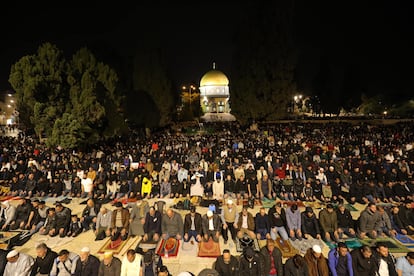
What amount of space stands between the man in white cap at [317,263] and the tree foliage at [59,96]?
1428 centimetres

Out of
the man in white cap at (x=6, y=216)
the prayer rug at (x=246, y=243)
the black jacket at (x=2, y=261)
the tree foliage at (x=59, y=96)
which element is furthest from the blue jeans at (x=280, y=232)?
the tree foliage at (x=59, y=96)

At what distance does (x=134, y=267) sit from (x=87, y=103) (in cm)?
1378

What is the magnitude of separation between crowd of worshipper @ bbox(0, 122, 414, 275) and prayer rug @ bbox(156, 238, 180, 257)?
0.66 feet

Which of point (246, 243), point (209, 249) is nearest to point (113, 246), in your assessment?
point (209, 249)

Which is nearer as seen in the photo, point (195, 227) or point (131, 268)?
point (131, 268)

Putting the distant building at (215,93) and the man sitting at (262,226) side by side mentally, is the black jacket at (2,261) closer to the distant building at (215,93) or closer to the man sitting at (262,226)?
the man sitting at (262,226)

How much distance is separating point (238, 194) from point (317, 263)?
219 inches

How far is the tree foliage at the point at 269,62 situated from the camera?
28.1 m

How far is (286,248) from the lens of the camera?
6957mm

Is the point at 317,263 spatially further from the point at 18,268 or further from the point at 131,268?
the point at 18,268

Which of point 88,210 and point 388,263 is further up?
point 88,210

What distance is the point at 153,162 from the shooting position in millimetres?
14305

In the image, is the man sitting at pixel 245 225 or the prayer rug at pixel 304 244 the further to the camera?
the man sitting at pixel 245 225

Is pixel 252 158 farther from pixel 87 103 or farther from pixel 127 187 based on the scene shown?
pixel 87 103
